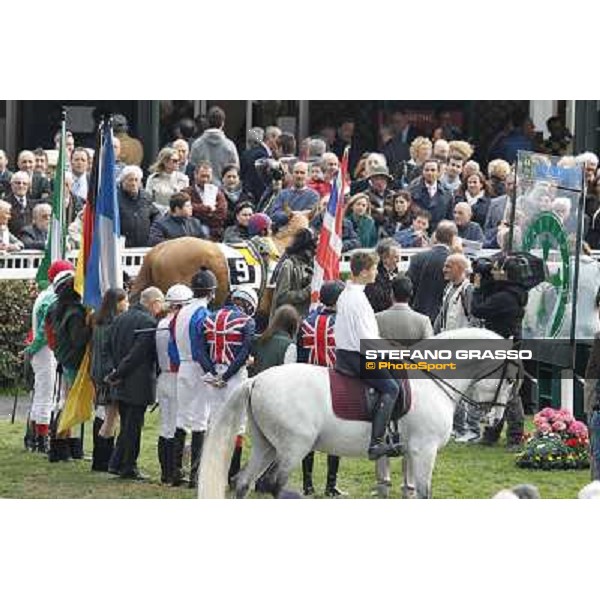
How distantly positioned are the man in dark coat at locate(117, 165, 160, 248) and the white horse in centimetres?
239

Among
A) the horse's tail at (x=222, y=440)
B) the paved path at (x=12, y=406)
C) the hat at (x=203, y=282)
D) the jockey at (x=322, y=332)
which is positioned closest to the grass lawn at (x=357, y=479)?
the horse's tail at (x=222, y=440)

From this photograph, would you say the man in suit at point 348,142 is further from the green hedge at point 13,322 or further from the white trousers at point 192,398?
the green hedge at point 13,322

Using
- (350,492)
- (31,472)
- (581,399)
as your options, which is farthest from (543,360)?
(31,472)

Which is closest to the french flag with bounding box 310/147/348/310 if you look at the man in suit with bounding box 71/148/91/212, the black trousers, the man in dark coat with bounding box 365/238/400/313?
the man in dark coat with bounding box 365/238/400/313

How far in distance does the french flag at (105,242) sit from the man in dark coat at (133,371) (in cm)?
27

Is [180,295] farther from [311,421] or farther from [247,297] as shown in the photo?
[311,421]

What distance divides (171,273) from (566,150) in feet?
10.5

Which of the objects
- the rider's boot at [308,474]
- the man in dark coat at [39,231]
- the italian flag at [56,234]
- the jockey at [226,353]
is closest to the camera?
the jockey at [226,353]

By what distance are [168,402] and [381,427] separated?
1.95 m

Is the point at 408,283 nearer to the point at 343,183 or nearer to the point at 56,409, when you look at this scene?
the point at 343,183

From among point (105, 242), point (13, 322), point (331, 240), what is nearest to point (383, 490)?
point (331, 240)

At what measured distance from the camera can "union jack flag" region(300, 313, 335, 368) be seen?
2094cm

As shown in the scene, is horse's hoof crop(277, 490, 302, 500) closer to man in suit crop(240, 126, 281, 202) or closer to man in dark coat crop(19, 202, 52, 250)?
man in suit crop(240, 126, 281, 202)

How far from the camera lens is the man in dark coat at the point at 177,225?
22.6 meters
